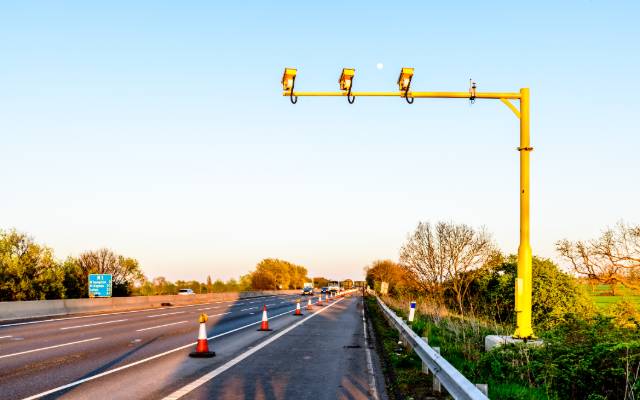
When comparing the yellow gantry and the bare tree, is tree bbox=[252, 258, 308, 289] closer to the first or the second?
the bare tree

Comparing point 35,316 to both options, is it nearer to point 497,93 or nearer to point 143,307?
point 143,307

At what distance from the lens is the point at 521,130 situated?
38.8 ft

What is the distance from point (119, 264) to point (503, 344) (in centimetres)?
4740

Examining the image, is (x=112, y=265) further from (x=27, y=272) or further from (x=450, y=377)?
(x=450, y=377)

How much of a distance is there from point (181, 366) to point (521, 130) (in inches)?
324

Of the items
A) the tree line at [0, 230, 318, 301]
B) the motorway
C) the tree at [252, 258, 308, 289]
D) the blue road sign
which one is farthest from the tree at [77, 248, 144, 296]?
the tree at [252, 258, 308, 289]

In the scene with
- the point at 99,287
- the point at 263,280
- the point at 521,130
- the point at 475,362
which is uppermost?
the point at 521,130

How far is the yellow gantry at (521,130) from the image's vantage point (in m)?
11.4

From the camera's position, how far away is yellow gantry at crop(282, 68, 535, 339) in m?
11.4

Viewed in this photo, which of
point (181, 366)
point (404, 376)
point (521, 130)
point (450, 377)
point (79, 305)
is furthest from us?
point (79, 305)

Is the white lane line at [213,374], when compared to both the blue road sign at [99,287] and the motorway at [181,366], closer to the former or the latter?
the motorway at [181,366]

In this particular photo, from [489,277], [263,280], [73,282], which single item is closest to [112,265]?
[73,282]

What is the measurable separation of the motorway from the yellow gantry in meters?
3.12

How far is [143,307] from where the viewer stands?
121 ft
